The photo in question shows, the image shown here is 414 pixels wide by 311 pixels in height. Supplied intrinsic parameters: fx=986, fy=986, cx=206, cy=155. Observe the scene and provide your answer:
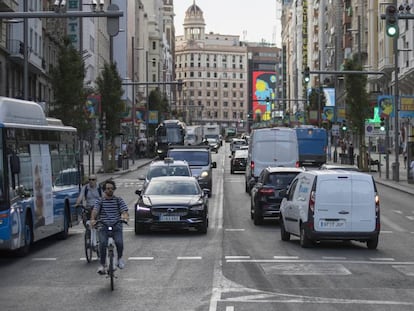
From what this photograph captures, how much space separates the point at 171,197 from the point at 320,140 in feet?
165

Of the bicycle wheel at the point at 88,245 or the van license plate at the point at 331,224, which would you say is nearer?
the bicycle wheel at the point at 88,245

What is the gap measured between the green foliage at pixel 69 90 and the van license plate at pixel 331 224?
3345cm

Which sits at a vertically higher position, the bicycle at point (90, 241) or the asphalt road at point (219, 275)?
the bicycle at point (90, 241)

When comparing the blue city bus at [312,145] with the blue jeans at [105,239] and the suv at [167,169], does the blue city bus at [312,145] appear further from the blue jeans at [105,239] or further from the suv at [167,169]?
the blue jeans at [105,239]

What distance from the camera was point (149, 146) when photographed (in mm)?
100125

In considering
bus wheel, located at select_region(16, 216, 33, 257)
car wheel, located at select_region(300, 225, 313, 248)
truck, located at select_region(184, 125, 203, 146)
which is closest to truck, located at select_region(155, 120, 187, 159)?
truck, located at select_region(184, 125, 203, 146)

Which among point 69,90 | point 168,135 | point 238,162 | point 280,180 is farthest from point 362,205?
point 168,135

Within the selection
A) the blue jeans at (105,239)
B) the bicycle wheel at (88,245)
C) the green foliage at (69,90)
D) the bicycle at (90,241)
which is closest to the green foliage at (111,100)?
the green foliage at (69,90)

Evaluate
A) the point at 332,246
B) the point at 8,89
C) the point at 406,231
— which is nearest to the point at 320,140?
the point at 8,89

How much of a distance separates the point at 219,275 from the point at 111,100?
2116 inches

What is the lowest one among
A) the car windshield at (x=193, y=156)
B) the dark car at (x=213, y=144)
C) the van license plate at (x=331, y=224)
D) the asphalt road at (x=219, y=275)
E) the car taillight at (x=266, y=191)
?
the asphalt road at (x=219, y=275)

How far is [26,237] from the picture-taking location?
62.6ft

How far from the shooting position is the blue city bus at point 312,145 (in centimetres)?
7338

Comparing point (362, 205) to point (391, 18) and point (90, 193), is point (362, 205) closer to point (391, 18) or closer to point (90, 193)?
point (90, 193)
